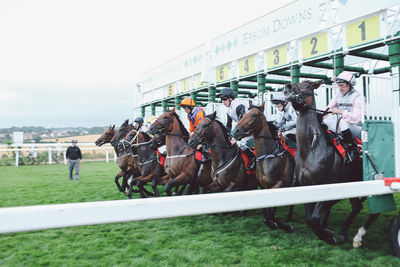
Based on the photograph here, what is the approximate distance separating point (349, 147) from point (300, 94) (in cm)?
97

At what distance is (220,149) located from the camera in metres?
5.32

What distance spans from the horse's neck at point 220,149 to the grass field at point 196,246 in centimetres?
102

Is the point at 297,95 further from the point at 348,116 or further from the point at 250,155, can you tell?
the point at 250,155

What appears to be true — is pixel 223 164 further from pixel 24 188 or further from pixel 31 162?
pixel 31 162

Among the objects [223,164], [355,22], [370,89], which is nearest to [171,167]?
[223,164]

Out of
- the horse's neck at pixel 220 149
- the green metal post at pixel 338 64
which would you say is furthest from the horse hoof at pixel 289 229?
the green metal post at pixel 338 64

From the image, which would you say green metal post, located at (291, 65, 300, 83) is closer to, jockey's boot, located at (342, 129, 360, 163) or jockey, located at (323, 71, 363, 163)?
jockey, located at (323, 71, 363, 163)

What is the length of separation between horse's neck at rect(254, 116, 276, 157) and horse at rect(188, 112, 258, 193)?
71 cm

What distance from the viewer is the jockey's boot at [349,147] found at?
398cm

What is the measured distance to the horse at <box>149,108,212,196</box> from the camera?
20.2ft

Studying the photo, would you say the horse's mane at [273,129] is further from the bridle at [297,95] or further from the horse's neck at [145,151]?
the horse's neck at [145,151]

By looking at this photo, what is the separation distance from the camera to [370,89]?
3.90 meters

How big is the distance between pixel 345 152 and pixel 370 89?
2.63 ft

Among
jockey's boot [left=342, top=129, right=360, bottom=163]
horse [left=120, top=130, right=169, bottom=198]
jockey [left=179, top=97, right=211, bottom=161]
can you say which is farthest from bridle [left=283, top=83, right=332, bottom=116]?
horse [left=120, top=130, right=169, bottom=198]
